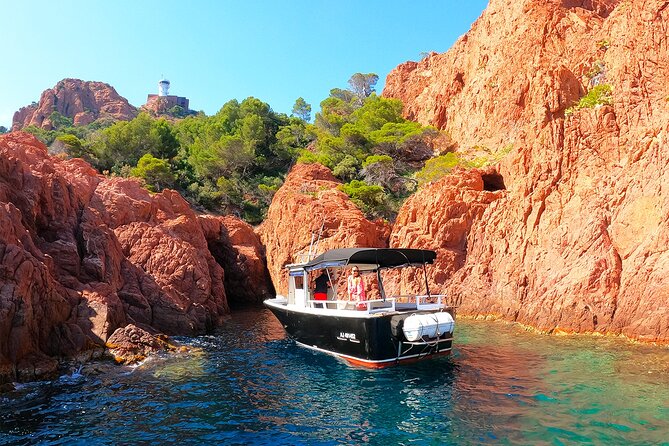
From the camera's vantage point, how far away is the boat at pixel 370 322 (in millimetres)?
14172

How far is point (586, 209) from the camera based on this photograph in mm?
20609

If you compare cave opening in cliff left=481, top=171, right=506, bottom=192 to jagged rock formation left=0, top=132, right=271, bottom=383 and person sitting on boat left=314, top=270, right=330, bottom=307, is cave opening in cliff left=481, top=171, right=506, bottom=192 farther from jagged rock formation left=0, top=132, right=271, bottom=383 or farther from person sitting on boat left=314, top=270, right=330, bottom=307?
jagged rock formation left=0, top=132, right=271, bottom=383

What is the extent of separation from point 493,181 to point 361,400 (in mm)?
21307

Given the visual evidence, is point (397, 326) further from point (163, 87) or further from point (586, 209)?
point (163, 87)

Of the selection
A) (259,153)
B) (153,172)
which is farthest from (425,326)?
(259,153)

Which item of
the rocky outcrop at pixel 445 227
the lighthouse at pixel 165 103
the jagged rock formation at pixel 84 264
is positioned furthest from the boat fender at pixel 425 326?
Result: the lighthouse at pixel 165 103

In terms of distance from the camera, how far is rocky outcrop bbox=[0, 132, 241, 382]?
43.6 ft

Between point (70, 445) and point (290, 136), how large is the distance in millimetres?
48906

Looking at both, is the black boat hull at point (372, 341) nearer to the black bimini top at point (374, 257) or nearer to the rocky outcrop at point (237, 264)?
the black bimini top at point (374, 257)

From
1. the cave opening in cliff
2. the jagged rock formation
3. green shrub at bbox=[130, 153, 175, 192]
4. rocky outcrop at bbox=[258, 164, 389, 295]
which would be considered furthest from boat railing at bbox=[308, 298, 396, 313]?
green shrub at bbox=[130, 153, 175, 192]

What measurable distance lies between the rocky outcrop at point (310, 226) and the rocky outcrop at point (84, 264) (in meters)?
5.51

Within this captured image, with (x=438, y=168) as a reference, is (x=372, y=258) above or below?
below

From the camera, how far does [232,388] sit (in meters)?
12.7

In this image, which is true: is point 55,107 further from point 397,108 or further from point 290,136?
point 397,108
